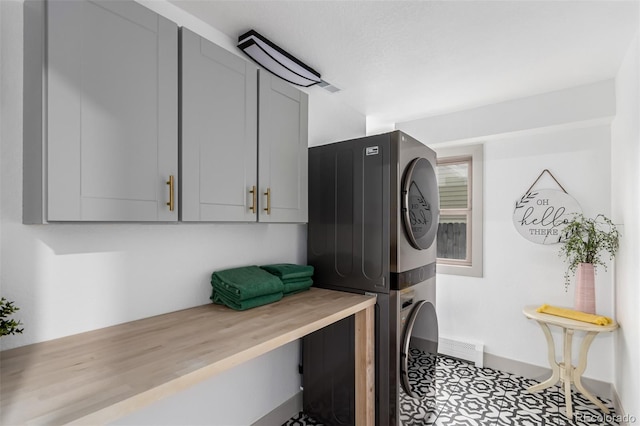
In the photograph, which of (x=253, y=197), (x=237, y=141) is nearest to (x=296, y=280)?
(x=253, y=197)

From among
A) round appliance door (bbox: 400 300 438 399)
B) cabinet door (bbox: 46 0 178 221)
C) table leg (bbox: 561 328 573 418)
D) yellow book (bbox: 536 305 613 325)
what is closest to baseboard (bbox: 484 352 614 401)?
table leg (bbox: 561 328 573 418)

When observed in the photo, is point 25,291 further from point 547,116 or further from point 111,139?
point 547,116

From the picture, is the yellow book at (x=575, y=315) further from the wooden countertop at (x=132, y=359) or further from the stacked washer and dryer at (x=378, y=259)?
the wooden countertop at (x=132, y=359)

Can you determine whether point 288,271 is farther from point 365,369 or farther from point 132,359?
point 132,359

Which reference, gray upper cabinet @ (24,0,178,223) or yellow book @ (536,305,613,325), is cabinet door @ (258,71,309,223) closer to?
gray upper cabinet @ (24,0,178,223)

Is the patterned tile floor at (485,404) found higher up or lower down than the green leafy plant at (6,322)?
lower down

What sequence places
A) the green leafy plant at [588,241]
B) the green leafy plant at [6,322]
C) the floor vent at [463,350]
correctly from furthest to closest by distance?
the floor vent at [463,350] → the green leafy plant at [588,241] → the green leafy plant at [6,322]

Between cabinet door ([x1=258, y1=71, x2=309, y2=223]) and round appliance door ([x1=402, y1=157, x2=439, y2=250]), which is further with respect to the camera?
round appliance door ([x1=402, y1=157, x2=439, y2=250])

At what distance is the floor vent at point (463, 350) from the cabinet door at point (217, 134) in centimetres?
257

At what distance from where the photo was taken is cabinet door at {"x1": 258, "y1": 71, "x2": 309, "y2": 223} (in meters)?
1.71

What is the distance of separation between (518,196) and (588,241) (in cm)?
64

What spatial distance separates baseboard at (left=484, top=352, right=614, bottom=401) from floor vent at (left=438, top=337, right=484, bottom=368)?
7cm

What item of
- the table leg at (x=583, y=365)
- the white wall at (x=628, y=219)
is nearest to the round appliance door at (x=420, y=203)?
the white wall at (x=628, y=219)

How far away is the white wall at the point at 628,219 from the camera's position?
1.78 meters
